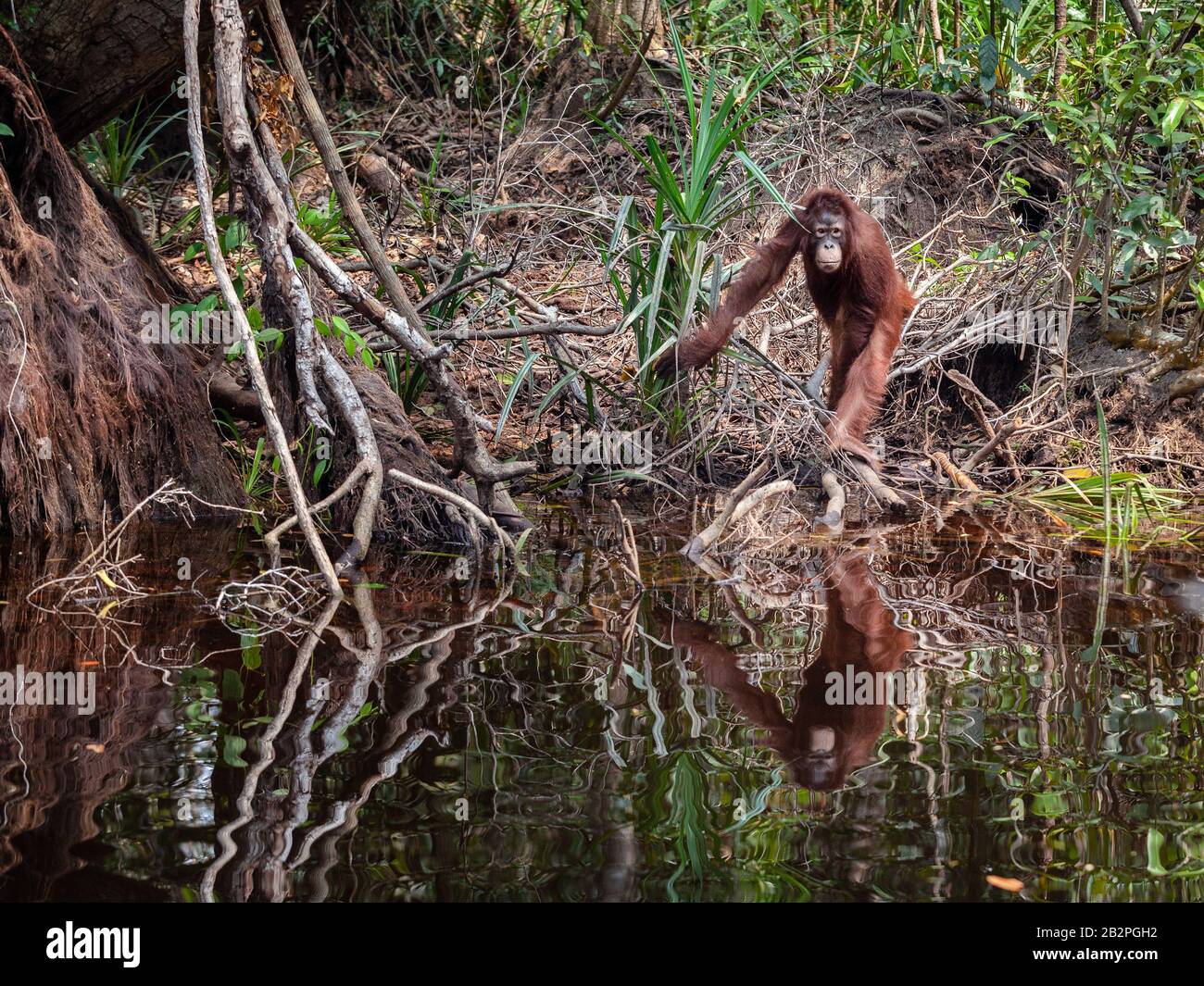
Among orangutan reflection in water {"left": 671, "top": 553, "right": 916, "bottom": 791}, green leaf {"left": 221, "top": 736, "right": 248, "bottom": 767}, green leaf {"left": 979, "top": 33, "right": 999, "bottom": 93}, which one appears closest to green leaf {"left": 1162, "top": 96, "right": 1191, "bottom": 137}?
green leaf {"left": 979, "top": 33, "right": 999, "bottom": 93}

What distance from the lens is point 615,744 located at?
7.87ft

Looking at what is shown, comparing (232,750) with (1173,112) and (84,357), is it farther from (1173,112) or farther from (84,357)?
(1173,112)

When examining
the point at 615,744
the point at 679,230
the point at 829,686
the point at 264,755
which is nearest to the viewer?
the point at 264,755

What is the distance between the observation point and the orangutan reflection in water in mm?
2344

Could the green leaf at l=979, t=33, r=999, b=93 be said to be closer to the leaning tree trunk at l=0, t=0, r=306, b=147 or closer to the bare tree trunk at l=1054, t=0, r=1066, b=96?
the bare tree trunk at l=1054, t=0, r=1066, b=96

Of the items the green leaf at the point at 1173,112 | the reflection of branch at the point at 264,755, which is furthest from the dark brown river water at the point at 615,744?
the green leaf at the point at 1173,112

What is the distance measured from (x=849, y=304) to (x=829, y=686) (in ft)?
9.30

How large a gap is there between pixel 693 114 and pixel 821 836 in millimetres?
3420

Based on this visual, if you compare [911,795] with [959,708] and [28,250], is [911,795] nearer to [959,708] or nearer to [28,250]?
[959,708]

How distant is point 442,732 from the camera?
2414 millimetres

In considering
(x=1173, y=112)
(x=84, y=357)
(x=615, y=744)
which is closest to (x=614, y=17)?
(x=1173, y=112)

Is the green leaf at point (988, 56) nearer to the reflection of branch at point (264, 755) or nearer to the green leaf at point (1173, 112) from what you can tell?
the green leaf at point (1173, 112)

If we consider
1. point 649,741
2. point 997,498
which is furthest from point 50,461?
point 997,498

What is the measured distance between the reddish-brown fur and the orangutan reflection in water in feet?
4.75
